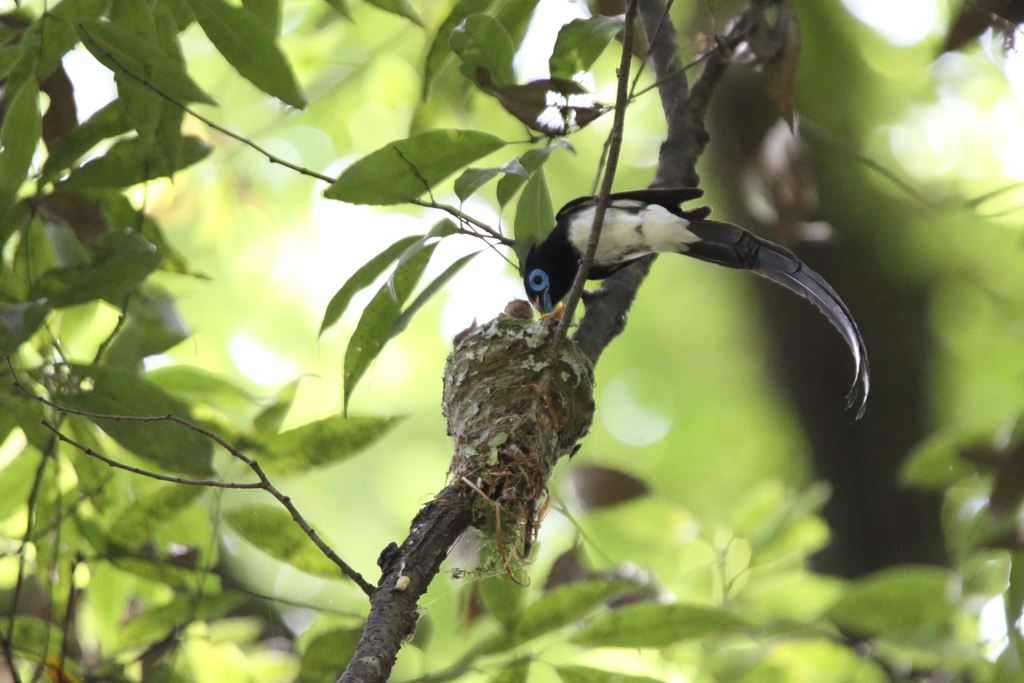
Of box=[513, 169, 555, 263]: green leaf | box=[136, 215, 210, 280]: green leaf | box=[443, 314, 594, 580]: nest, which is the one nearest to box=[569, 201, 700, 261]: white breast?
box=[443, 314, 594, 580]: nest

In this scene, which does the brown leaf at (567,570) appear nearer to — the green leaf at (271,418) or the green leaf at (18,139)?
the green leaf at (271,418)

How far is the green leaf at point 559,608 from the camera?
84.4 inches

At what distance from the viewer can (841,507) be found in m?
4.56

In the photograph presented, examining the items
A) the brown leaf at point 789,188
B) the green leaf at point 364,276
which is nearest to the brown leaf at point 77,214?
the green leaf at point 364,276

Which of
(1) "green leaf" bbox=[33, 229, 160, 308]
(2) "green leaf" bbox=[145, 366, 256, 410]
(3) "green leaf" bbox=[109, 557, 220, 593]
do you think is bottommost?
(3) "green leaf" bbox=[109, 557, 220, 593]

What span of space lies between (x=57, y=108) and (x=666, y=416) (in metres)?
4.60

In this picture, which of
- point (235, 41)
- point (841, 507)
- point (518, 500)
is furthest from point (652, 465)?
point (235, 41)

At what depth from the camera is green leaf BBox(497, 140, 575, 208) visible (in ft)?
6.12

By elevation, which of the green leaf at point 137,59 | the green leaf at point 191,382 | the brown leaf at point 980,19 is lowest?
the green leaf at point 191,382

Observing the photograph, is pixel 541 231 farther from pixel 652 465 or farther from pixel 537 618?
pixel 652 465

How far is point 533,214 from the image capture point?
2205 millimetres

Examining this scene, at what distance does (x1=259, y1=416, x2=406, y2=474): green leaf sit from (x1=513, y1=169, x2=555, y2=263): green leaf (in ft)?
2.02

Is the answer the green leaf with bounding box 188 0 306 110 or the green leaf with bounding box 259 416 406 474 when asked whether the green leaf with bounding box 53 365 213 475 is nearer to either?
the green leaf with bounding box 259 416 406 474

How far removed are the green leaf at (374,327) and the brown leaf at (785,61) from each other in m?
1.20
